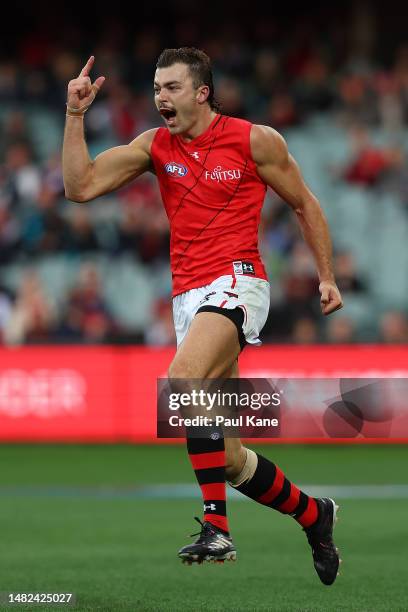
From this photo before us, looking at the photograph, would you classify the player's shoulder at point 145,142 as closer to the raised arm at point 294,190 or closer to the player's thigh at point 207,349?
the raised arm at point 294,190

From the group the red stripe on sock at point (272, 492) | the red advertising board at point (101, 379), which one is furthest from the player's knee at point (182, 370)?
the red advertising board at point (101, 379)

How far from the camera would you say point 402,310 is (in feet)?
58.7

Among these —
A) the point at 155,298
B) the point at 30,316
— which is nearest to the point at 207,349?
the point at 30,316

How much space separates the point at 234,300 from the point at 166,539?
10.7 feet

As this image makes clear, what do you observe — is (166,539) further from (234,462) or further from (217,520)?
Answer: (217,520)

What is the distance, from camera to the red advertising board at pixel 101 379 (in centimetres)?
1515

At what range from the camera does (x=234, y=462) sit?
6.29 meters

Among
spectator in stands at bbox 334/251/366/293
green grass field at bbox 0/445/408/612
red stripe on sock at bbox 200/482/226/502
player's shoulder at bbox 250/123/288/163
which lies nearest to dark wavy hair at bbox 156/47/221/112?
player's shoulder at bbox 250/123/288/163

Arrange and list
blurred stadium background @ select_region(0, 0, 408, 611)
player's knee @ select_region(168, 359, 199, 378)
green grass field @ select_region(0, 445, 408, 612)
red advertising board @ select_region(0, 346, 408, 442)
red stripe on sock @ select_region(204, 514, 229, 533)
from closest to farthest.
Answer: player's knee @ select_region(168, 359, 199, 378), red stripe on sock @ select_region(204, 514, 229, 533), green grass field @ select_region(0, 445, 408, 612), blurred stadium background @ select_region(0, 0, 408, 611), red advertising board @ select_region(0, 346, 408, 442)

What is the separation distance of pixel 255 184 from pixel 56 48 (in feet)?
50.3

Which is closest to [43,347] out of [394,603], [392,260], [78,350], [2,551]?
[78,350]

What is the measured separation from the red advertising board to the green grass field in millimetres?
643

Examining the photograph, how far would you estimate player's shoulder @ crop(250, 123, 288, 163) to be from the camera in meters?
6.34

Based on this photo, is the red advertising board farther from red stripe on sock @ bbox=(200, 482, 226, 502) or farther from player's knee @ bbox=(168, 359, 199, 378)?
player's knee @ bbox=(168, 359, 199, 378)
